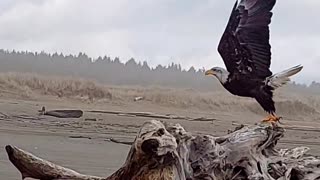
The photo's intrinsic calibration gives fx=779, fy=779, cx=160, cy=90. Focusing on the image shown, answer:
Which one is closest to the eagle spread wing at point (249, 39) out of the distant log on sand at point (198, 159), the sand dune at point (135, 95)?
the distant log on sand at point (198, 159)

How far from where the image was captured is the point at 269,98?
7387mm

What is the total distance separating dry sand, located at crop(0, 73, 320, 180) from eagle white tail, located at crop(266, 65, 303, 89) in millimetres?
2535

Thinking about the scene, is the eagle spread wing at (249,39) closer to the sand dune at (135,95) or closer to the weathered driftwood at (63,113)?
the weathered driftwood at (63,113)

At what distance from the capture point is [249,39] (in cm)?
730

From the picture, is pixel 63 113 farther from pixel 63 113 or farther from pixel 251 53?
pixel 251 53

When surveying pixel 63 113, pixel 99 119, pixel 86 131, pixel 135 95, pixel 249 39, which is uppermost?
pixel 249 39

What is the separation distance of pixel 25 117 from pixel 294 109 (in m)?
11.4

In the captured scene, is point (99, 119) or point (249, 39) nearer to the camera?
point (249, 39)

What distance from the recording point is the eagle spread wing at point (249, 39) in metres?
7.26

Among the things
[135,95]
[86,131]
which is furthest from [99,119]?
[135,95]

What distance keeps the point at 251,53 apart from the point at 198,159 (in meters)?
2.60

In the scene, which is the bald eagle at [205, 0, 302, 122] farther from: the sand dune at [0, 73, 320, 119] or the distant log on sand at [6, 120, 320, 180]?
the sand dune at [0, 73, 320, 119]

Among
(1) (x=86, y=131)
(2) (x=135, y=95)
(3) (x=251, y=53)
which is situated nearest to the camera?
(3) (x=251, y=53)

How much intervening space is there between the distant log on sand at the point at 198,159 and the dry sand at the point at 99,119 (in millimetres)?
2752
